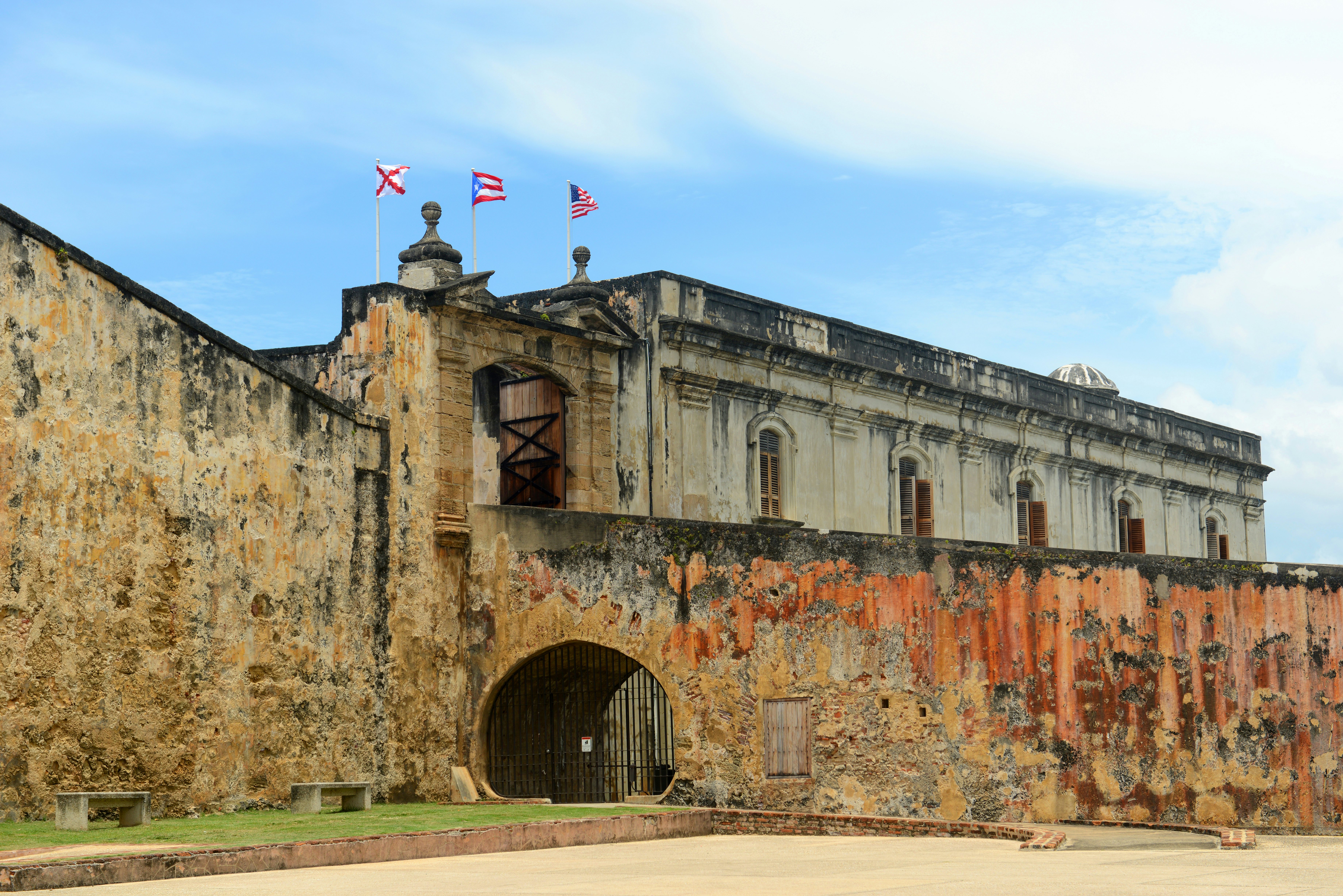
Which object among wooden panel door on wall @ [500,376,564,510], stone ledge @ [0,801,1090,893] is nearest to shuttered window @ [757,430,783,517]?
wooden panel door on wall @ [500,376,564,510]

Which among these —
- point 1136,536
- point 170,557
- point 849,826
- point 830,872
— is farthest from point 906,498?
point 830,872

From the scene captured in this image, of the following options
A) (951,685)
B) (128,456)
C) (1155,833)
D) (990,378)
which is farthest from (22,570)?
(990,378)

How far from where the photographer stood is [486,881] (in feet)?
30.6

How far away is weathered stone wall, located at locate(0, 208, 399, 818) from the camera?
1314cm

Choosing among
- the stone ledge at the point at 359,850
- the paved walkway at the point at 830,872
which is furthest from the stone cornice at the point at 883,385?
the paved walkway at the point at 830,872

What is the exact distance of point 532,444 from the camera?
2003 centimetres

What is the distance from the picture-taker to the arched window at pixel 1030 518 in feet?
90.1

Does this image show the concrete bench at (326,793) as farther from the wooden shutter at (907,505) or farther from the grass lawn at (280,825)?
the wooden shutter at (907,505)

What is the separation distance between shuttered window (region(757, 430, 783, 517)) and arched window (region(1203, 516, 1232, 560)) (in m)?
13.8

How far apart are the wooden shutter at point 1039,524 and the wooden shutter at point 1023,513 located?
43 mm

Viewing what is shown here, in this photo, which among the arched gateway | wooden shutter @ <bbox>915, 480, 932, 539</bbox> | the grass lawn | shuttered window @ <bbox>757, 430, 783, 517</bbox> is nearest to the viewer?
the grass lawn

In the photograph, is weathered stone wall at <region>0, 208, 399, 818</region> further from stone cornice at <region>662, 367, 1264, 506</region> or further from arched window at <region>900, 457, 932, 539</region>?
arched window at <region>900, 457, 932, 539</region>

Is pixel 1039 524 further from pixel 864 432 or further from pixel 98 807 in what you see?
pixel 98 807

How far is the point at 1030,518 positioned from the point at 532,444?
1103 cm
